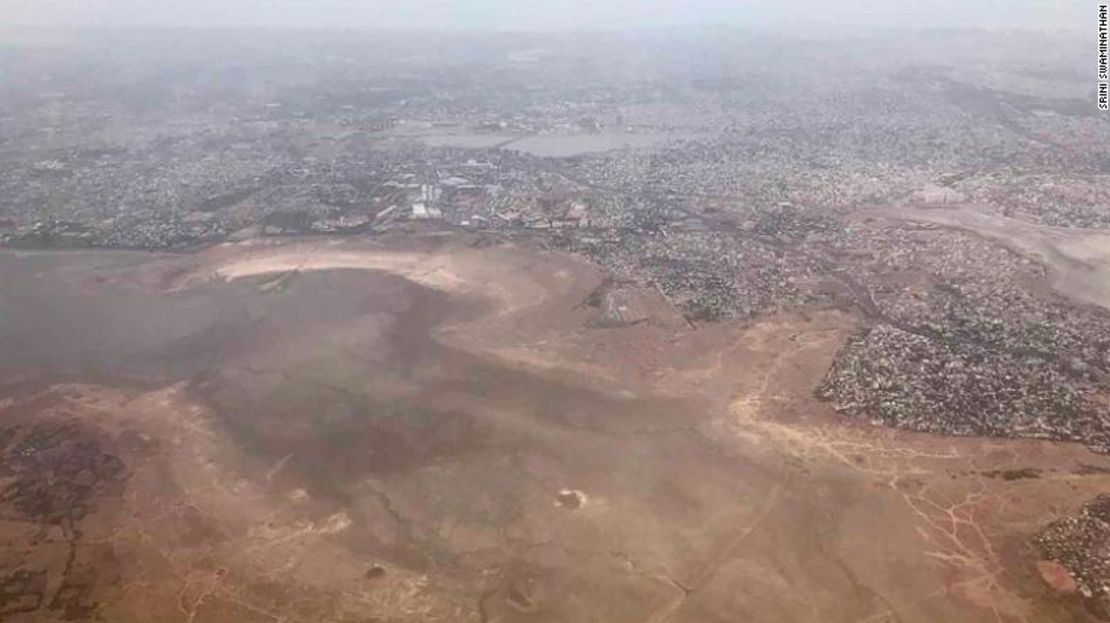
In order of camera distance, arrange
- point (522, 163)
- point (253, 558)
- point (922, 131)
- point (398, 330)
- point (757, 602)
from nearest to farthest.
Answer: point (757, 602), point (253, 558), point (398, 330), point (522, 163), point (922, 131)

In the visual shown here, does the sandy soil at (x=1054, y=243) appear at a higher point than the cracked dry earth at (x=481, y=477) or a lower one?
higher

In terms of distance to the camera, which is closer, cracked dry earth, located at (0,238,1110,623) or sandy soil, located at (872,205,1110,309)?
cracked dry earth, located at (0,238,1110,623)

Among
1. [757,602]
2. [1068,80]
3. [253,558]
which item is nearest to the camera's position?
[757,602]

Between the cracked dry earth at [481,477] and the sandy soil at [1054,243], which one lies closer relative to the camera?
the cracked dry earth at [481,477]

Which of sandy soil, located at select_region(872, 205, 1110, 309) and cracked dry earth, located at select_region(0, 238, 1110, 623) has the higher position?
sandy soil, located at select_region(872, 205, 1110, 309)

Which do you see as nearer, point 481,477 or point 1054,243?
point 481,477

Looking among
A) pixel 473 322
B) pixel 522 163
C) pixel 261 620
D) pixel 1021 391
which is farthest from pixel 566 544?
pixel 522 163

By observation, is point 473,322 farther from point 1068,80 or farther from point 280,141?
point 1068,80

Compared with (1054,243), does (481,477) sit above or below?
below
